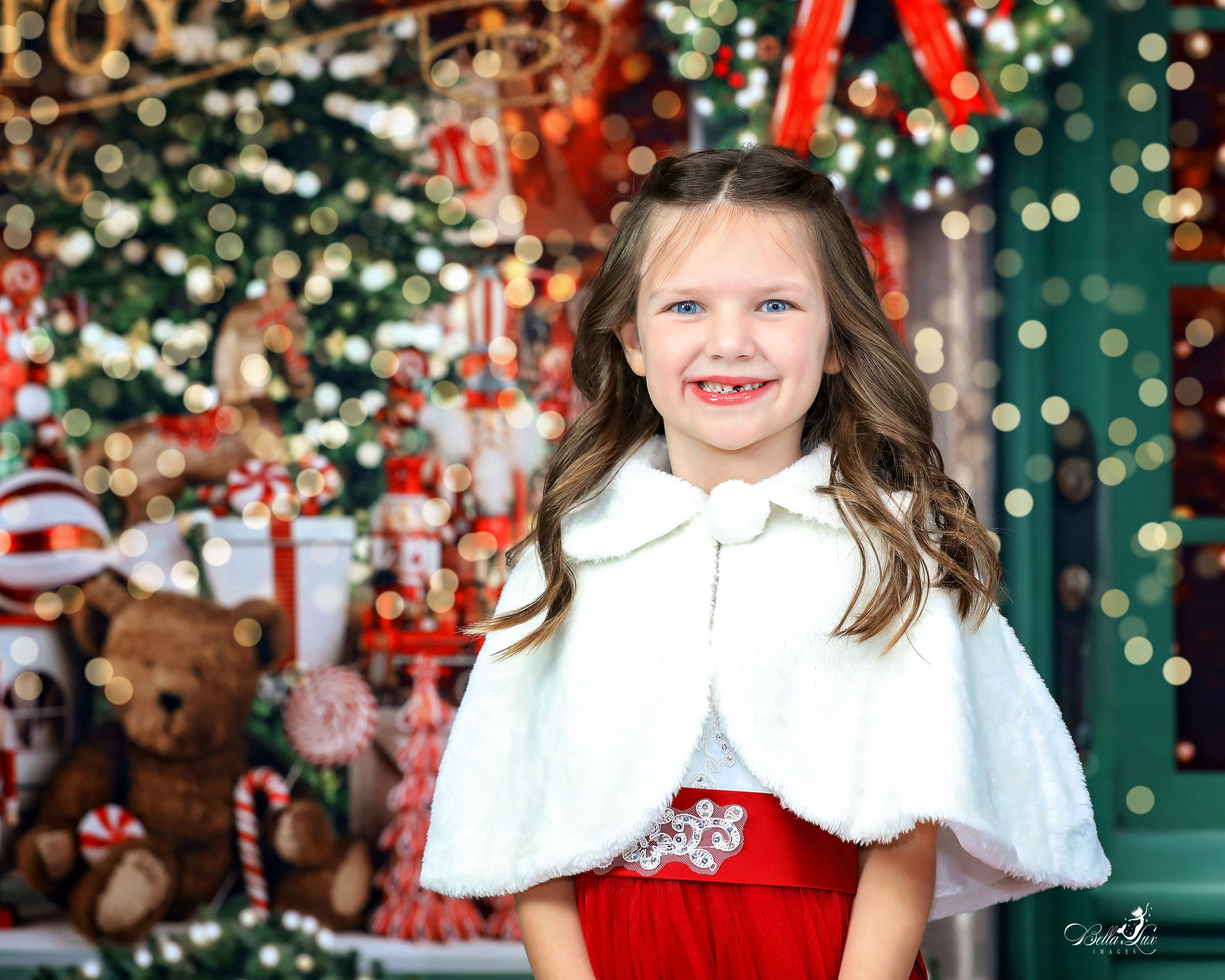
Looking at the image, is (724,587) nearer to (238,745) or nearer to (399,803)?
(399,803)

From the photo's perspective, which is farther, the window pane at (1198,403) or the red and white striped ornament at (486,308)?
the red and white striped ornament at (486,308)

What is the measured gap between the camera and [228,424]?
2.77m

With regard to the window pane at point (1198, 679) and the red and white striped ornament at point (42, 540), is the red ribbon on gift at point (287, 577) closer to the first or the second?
the red and white striped ornament at point (42, 540)

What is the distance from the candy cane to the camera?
269 cm

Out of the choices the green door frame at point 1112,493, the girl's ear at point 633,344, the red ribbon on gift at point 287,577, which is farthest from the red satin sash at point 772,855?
the red ribbon on gift at point 287,577

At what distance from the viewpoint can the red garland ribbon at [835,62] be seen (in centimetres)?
247

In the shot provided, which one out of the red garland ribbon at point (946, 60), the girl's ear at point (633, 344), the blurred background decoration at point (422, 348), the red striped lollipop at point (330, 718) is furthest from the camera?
the red striped lollipop at point (330, 718)

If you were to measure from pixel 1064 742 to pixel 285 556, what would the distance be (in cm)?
199

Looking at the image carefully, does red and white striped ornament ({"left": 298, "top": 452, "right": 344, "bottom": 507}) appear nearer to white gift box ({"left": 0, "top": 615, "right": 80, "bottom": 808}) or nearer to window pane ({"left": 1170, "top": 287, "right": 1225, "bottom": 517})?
white gift box ({"left": 0, "top": 615, "right": 80, "bottom": 808})

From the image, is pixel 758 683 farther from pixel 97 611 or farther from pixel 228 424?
pixel 97 611

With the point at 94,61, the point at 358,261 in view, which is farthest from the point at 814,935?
the point at 94,61

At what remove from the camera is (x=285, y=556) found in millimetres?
2756

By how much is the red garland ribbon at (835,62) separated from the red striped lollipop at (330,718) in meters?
1.70

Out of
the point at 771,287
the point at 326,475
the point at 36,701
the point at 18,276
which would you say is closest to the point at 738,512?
the point at 771,287
